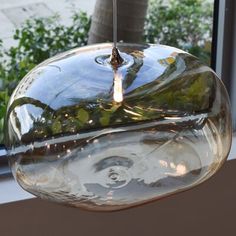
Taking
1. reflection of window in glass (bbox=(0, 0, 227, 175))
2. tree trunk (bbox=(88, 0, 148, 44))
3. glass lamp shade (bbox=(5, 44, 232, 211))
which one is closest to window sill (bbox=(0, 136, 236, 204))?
reflection of window in glass (bbox=(0, 0, 227, 175))

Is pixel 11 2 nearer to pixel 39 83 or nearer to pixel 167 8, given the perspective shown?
pixel 167 8

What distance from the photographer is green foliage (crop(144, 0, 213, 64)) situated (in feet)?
4.58

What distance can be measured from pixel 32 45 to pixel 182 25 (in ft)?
1.19

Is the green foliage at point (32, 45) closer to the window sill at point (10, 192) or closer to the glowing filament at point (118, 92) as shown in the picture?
the window sill at point (10, 192)

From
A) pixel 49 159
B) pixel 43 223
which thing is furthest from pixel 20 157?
pixel 43 223

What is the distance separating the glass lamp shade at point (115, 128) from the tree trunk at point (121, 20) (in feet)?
2.11

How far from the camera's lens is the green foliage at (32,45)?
4.26ft

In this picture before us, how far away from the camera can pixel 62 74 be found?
0.59 meters

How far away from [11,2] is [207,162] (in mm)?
743

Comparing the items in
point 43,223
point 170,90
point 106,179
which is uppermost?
point 170,90

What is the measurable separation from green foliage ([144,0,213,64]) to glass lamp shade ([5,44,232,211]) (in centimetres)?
76

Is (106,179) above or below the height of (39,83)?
below

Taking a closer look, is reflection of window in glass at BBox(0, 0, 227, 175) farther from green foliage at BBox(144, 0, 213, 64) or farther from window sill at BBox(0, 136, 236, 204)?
window sill at BBox(0, 136, 236, 204)

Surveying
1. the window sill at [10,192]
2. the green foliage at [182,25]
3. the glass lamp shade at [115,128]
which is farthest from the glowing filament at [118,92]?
the green foliage at [182,25]
